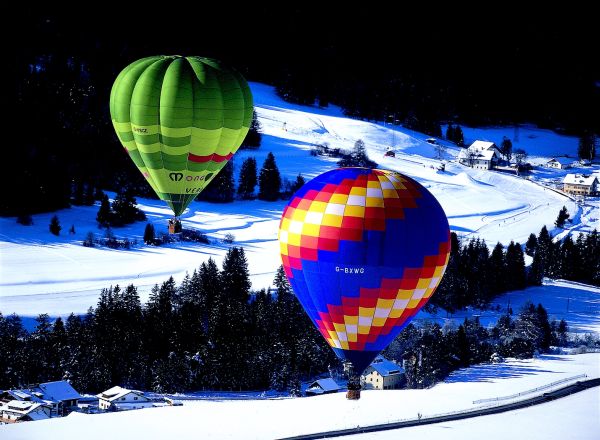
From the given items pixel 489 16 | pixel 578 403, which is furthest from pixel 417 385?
pixel 489 16

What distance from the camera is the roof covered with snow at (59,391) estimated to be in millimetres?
37594

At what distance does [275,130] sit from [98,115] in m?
17.3

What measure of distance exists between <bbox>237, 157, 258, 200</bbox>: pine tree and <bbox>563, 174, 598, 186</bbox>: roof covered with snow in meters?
24.6

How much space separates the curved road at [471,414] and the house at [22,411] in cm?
984

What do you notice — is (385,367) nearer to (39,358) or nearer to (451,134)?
(39,358)

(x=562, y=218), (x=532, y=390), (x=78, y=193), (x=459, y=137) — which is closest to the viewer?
(x=532, y=390)

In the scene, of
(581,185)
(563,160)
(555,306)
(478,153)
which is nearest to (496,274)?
(555,306)

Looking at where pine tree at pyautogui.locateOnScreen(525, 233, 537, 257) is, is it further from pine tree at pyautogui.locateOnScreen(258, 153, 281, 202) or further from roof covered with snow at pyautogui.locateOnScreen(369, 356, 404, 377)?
roof covered with snow at pyautogui.locateOnScreen(369, 356, 404, 377)

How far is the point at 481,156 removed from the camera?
285ft

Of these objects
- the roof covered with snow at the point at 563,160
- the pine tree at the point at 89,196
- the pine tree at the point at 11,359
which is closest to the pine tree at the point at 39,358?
the pine tree at the point at 11,359

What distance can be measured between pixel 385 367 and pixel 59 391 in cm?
1330

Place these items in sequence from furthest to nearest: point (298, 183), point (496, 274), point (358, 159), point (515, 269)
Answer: point (358, 159) < point (298, 183) < point (515, 269) < point (496, 274)

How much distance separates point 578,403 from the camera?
3788 centimetres

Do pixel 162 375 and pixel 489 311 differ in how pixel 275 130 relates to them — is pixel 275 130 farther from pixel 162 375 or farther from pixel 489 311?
pixel 162 375
